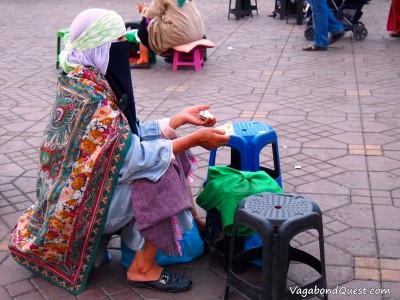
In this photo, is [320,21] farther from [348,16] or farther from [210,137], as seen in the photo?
[210,137]

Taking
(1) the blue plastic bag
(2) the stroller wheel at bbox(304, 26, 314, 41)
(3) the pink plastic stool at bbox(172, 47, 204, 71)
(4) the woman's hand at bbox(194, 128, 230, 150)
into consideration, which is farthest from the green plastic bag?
(2) the stroller wheel at bbox(304, 26, 314, 41)

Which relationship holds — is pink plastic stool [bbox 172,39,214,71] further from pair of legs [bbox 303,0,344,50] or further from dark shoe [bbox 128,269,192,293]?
dark shoe [bbox 128,269,192,293]

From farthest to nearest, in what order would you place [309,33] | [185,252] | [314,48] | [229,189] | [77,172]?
[309,33]
[314,48]
[185,252]
[229,189]
[77,172]

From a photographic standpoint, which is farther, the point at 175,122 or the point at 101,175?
the point at 175,122

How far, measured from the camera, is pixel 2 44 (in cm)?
1027

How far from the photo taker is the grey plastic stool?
2619 mm

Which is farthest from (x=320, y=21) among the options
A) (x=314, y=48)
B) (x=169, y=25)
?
(x=169, y=25)

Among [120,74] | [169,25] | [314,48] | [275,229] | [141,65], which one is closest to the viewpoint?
[275,229]

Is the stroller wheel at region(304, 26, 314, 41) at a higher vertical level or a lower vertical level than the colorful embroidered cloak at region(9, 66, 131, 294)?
lower

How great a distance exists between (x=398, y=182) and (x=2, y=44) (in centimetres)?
784

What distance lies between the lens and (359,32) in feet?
32.6

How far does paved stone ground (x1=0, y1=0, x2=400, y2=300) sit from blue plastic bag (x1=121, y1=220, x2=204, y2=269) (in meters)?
0.05

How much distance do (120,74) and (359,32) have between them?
761cm

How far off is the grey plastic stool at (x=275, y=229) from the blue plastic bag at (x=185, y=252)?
41cm
